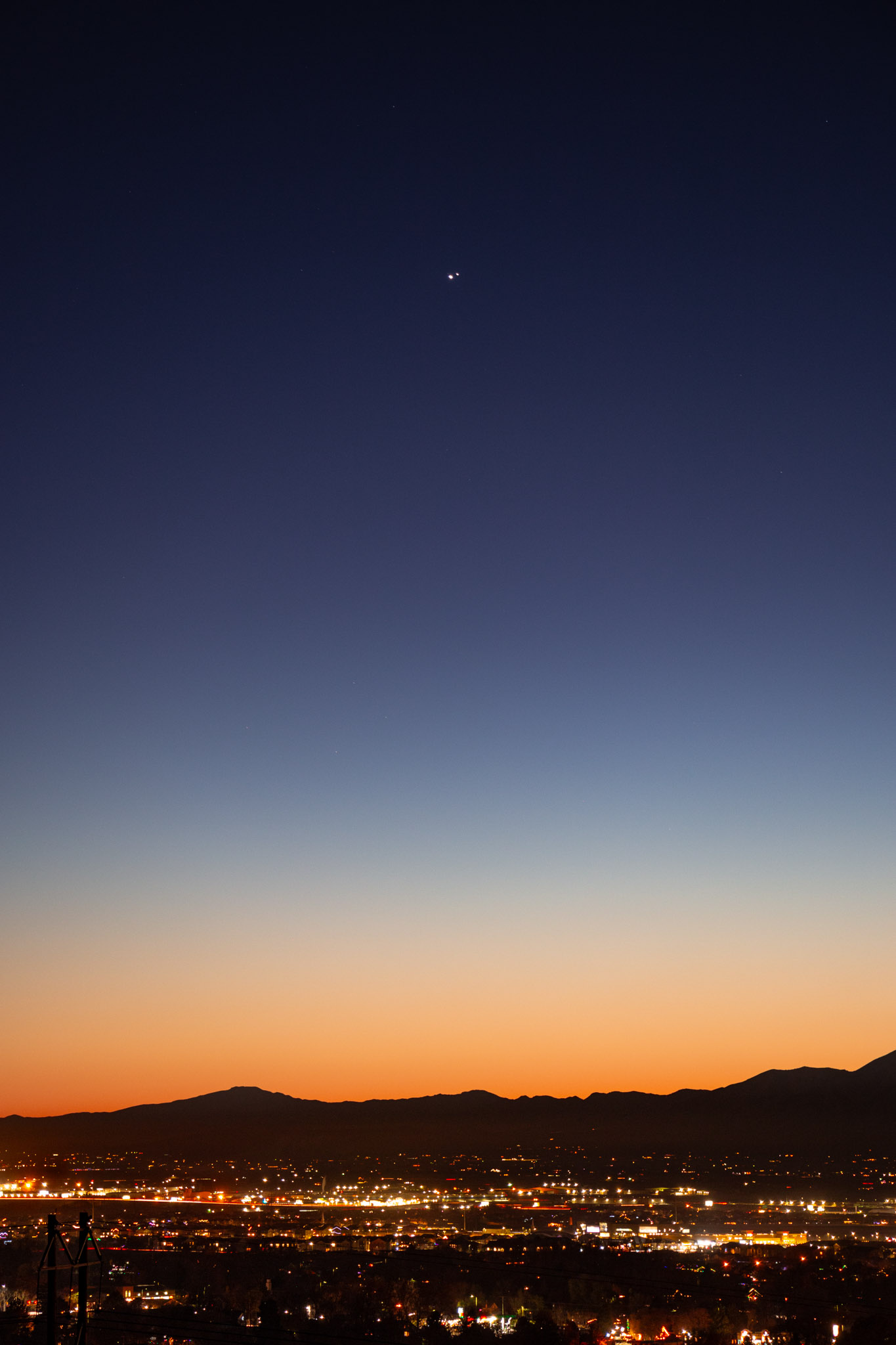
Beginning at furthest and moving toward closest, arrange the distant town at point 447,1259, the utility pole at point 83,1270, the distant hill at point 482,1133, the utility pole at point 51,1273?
the distant hill at point 482,1133
the distant town at point 447,1259
the utility pole at point 83,1270
the utility pole at point 51,1273

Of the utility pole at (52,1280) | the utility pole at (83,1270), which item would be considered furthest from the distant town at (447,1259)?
the utility pole at (52,1280)

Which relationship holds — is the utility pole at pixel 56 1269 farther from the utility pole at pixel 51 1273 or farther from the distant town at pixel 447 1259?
the distant town at pixel 447 1259

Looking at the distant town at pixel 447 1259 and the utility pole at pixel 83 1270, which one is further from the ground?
the utility pole at pixel 83 1270

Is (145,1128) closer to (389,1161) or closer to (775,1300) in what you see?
(389,1161)

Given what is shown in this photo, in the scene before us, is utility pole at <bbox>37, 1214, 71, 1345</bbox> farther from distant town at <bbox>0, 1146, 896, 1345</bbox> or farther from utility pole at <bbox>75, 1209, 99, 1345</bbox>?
distant town at <bbox>0, 1146, 896, 1345</bbox>

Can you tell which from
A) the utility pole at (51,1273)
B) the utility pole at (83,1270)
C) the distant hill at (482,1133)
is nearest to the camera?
the utility pole at (51,1273)

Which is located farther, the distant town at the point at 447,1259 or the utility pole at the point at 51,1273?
the distant town at the point at 447,1259

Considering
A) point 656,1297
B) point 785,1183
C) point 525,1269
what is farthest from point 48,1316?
point 785,1183

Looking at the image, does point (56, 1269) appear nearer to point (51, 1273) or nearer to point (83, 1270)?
point (51, 1273)

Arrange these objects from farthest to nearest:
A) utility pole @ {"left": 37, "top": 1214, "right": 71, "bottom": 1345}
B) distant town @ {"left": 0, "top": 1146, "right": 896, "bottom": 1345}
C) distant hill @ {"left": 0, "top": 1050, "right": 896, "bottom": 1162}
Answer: distant hill @ {"left": 0, "top": 1050, "right": 896, "bottom": 1162}
distant town @ {"left": 0, "top": 1146, "right": 896, "bottom": 1345}
utility pole @ {"left": 37, "top": 1214, "right": 71, "bottom": 1345}

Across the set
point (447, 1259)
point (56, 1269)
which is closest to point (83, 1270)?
point (56, 1269)

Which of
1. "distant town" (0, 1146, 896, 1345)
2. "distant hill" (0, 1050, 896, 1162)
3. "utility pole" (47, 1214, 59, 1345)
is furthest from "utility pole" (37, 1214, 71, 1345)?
"distant hill" (0, 1050, 896, 1162)

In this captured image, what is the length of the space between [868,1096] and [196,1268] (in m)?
176

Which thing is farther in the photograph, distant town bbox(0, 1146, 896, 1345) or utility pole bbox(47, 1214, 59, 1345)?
distant town bbox(0, 1146, 896, 1345)
